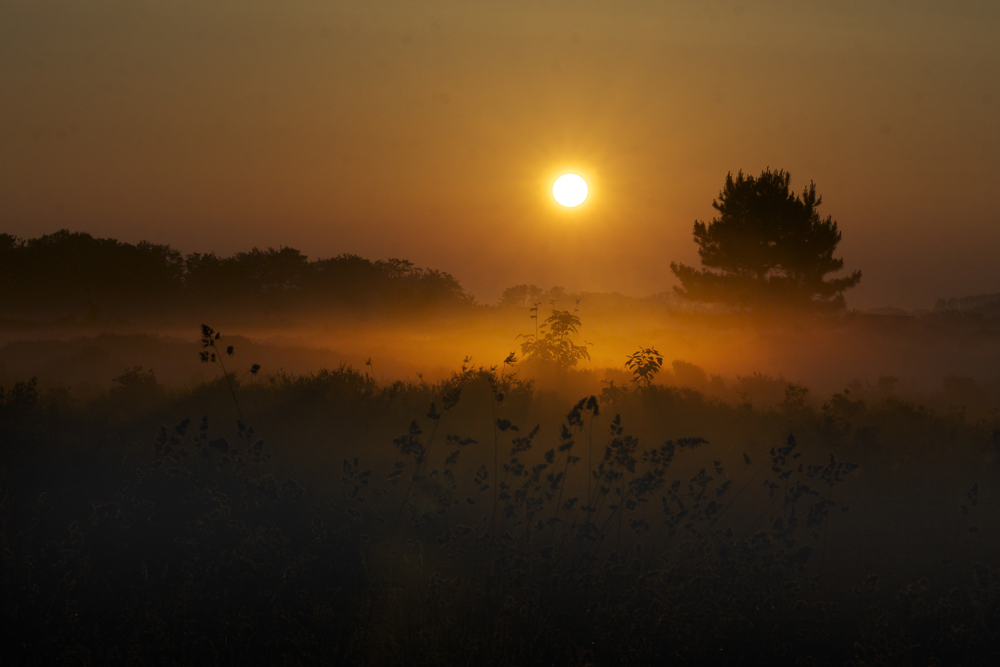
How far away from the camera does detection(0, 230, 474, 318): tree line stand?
105 feet

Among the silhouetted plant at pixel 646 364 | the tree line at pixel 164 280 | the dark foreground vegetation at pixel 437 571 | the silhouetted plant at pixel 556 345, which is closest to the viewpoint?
the dark foreground vegetation at pixel 437 571

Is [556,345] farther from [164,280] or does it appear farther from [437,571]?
[164,280]

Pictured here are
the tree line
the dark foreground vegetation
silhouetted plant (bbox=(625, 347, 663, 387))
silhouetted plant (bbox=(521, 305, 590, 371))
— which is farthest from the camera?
the tree line

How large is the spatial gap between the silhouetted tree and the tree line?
2034cm

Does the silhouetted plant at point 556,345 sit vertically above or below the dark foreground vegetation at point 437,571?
above

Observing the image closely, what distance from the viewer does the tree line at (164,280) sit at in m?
31.9

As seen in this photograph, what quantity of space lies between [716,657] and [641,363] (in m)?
9.36

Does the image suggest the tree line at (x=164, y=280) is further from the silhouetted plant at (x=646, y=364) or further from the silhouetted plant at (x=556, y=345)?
the silhouetted plant at (x=646, y=364)

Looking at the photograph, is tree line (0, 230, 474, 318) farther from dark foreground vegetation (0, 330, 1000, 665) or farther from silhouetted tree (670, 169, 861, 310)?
dark foreground vegetation (0, 330, 1000, 665)

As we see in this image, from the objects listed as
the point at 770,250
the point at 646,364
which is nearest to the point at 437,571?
the point at 646,364

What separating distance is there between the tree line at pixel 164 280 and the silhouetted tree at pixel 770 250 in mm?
20345

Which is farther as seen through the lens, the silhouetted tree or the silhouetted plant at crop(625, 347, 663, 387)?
the silhouetted tree

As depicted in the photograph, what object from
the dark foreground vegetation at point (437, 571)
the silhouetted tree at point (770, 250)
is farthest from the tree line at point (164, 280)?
the dark foreground vegetation at point (437, 571)

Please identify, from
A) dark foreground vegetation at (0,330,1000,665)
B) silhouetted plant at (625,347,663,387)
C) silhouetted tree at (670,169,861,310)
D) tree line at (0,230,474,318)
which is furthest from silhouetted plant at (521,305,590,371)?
tree line at (0,230,474,318)
